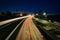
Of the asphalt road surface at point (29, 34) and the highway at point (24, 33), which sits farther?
the highway at point (24, 33)

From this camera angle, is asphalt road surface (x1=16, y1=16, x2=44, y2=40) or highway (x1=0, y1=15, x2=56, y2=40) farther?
highway (x1=0, y1=15, x2=56, y2=40)

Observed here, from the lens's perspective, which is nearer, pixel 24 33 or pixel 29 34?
pixel 29 34
